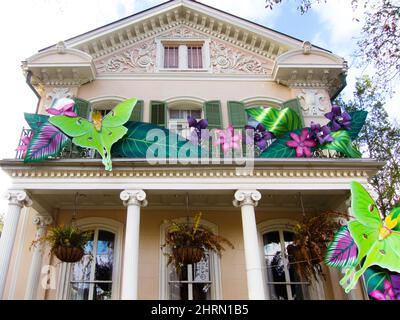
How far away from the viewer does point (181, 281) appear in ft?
28.4

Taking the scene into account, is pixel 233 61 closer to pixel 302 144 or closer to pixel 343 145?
pixel 302 144

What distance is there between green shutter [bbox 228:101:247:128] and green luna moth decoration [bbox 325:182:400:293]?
398 cm

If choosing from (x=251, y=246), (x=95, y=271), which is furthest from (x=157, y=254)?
(x=251, y=246)

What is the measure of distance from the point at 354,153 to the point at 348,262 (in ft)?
8.49

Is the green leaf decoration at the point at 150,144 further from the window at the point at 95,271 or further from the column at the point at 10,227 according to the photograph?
the window at the point at 95,271

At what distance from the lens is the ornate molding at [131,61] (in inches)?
460

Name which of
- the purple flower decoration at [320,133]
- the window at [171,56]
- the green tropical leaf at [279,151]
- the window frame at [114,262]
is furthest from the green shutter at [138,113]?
the purple flower decoration at [320,133]

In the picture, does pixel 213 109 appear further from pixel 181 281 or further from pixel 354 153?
pixel 181 281

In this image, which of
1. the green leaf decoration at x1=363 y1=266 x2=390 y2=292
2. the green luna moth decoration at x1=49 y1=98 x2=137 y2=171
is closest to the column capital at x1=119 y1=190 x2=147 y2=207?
the green luna moth decoration at x1=49 y1=98 x2=137 y2=171

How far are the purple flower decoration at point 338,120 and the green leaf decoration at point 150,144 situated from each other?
11.1ft

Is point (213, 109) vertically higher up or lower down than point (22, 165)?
higher up

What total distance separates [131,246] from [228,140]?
3218 mm
